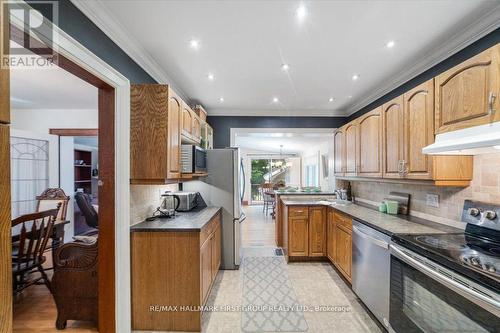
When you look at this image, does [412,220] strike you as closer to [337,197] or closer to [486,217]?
[486,217]

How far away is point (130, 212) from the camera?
2117 mm

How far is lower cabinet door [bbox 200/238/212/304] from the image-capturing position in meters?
2.17

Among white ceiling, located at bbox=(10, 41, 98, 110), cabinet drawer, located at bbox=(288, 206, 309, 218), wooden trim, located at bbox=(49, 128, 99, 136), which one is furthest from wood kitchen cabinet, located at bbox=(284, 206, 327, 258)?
wooden trim, located at bbox=(49, 128, 99, 136)

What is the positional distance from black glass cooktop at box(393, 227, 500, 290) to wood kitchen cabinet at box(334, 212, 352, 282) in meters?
0.94

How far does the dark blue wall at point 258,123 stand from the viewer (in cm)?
439

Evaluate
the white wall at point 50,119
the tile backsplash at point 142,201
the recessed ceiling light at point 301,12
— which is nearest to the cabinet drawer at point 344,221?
the recessed ceiling light at point 301,12

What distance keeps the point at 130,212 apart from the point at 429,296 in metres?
2.39

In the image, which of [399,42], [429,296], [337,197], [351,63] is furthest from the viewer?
[337,197]

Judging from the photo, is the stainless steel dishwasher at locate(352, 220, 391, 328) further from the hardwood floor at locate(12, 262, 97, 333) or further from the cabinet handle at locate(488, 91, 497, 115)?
the hardwood floor at locate(12, 262, 97, 333)

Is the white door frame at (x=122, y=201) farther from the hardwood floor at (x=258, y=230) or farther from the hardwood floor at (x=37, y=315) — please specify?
the hardwood floor at (x=258, y=230)

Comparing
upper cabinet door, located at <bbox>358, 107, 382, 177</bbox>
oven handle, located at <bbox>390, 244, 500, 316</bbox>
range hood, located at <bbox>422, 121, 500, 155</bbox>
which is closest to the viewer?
oven handle, located at <bbox>390, 244, 500, 316</bbox>

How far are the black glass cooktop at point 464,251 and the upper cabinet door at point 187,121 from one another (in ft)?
7.66

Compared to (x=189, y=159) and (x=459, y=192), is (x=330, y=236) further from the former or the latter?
(x=189, y=159)

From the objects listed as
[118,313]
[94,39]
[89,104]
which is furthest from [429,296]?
[89,104]
